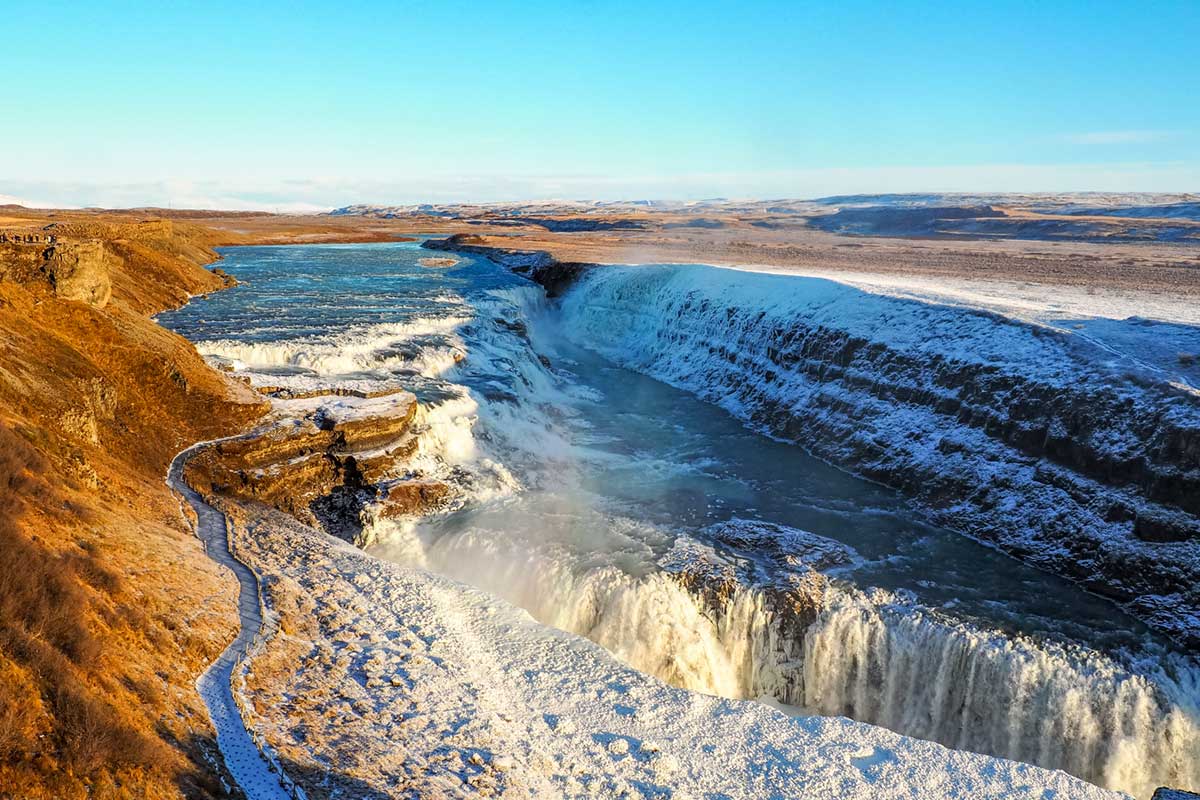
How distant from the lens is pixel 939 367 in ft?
82.3

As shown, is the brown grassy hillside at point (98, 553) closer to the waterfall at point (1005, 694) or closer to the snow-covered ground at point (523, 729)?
the snow-covered ground at point (523, 729)

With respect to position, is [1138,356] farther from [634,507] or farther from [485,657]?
[485,657]

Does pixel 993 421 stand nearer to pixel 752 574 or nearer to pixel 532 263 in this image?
pixel 752 574

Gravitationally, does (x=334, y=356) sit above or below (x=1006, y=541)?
above

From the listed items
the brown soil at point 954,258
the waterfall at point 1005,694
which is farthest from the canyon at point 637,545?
the brown soil at point 954,258

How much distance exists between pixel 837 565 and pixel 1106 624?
5323 millimetres

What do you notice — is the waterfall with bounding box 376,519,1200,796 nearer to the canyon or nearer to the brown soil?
the canyon

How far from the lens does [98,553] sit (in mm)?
10922

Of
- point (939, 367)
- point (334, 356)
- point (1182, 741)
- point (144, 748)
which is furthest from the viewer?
point (334, 356)

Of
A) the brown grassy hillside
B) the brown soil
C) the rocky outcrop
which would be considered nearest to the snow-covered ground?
the brown grassy hillside

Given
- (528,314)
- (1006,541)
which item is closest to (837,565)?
(1006,541)

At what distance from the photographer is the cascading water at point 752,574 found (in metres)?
13.5

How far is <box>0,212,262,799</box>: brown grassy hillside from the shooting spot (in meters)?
6.68

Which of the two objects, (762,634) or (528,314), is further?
(528,314)
